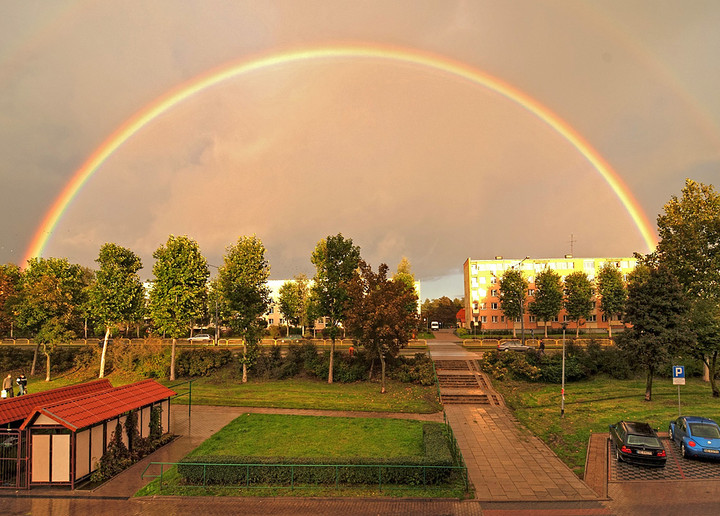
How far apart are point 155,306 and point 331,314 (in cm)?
1757

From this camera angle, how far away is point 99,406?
19.9 m

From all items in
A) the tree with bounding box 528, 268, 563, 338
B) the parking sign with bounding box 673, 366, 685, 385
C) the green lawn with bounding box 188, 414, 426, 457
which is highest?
the tree with bounding box 528, 268, 563, 338

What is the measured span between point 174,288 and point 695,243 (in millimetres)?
46048

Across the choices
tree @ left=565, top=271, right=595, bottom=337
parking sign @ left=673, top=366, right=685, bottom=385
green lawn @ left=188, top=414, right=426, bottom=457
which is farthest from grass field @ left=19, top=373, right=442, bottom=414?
tree @ left=565, top=271, right=595, bottom=337

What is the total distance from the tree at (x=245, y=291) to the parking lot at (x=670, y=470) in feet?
96.7

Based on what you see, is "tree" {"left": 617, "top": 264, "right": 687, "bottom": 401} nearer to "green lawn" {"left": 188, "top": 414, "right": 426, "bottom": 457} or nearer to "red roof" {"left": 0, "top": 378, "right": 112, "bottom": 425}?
"green lawn" {"left": 188, "top": 414, "right": 426, "bottom": 457}

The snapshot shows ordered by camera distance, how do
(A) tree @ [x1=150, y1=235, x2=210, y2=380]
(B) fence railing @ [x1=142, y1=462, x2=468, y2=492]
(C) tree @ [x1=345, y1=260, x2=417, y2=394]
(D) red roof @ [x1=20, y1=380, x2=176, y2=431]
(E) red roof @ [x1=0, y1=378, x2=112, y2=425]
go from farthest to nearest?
(A) tree @ [x1=150, y1=235, x2=210, y2=380]
(C) tree @ [x1=345, y1=260, x2=417, y2=394]
(E) red roof @ [x1=0, y1=378, x2=112, y2=425]
(D) red roof @ [x1=20, y1=380, x2=176, y2=431]
(B) fence railing @ [x1=142, y1=462, x2=468, y2=492]

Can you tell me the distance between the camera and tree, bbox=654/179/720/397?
117 feet

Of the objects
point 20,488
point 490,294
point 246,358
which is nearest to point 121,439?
point 20,488

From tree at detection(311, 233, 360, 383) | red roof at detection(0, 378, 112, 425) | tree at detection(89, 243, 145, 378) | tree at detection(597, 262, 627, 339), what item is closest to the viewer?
red roof at detection(0, 378, 112, 425)

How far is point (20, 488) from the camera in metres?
17.6

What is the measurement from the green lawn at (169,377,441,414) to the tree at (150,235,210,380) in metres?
6.10

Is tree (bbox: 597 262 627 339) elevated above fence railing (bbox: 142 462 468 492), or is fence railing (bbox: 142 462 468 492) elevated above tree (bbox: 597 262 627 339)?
tree (bbox: 597 262 627 339)

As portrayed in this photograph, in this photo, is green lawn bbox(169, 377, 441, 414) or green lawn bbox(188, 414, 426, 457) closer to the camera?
green lawn bbox(188, 414, 426, 457)
